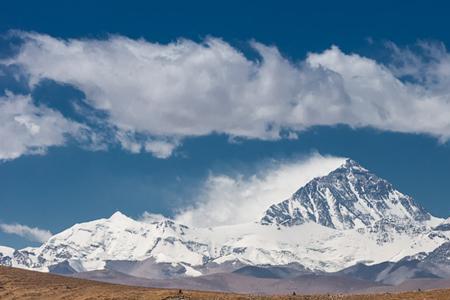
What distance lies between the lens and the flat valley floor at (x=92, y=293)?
452 feet

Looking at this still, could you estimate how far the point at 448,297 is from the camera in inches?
5113

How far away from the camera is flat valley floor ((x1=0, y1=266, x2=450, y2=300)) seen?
138m

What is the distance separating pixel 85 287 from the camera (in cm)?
Result: 17425

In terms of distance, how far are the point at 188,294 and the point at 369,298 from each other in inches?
1241

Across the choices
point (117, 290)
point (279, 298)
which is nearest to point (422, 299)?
point (279, 298)

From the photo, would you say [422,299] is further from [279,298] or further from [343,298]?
[279,298]

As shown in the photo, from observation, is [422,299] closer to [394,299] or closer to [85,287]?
[394,299]

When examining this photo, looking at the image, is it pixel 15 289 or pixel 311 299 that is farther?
pixel 15 289

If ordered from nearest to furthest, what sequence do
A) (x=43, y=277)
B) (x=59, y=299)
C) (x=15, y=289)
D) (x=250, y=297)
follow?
(x=250, y=297) < (x=59, y=299) < (x=15, y=289) < (x=43, y=277)

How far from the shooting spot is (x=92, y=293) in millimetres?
158875

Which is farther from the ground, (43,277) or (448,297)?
(43,277)

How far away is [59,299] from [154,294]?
73.0ft

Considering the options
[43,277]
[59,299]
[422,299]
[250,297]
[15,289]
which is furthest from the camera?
[43,277]

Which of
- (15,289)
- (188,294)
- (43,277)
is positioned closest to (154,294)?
(188,294)
